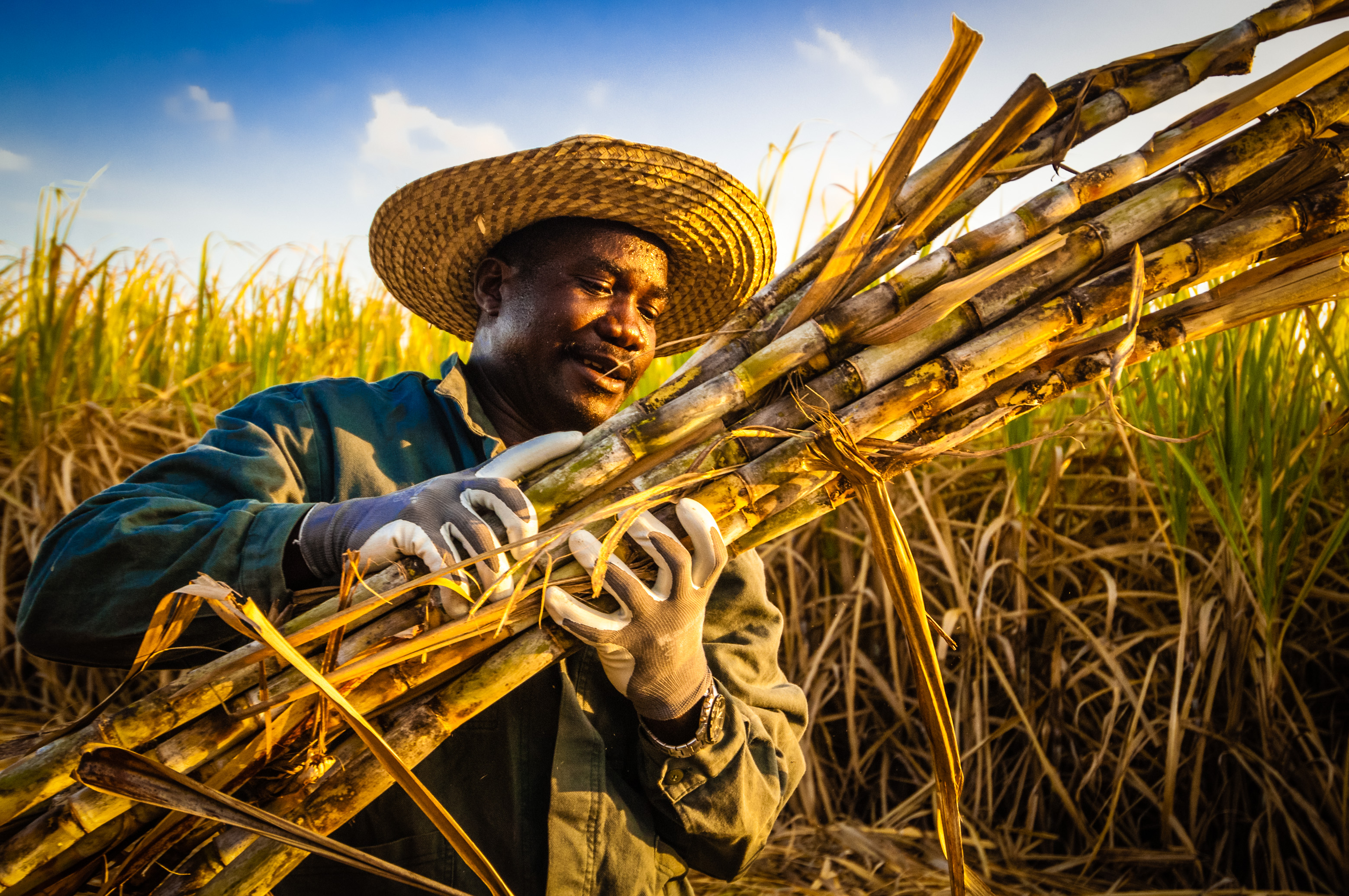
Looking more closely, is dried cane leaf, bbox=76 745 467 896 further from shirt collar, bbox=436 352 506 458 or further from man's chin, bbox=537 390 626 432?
man's chin, bbox=537 390 626 432

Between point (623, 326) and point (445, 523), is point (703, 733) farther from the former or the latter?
point (623, 326)

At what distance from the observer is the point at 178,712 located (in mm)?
934

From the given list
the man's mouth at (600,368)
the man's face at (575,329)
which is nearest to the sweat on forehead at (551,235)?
the man's face at (575,329)

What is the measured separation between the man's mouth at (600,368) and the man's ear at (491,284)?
34 centimetres

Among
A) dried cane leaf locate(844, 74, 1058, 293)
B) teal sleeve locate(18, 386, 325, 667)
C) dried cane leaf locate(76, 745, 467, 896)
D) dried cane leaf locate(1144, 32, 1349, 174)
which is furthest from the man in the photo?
dried cane leaf locate(1144, 32, 1349, 174)

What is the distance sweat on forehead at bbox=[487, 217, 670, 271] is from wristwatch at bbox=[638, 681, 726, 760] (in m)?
1.12

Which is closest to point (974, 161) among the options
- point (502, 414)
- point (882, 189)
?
point (882, 189)

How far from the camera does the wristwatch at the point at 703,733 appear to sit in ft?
4.45

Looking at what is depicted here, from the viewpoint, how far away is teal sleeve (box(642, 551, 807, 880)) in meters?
1.39

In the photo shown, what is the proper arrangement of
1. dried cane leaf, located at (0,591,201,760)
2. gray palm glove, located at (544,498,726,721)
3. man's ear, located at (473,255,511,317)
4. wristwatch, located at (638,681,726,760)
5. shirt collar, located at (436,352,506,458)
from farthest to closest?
1. man's ear, located at (473,255,511,317)
2. shirt collar, located at (436,352,506,458)
3. wristwatch, located at (638,681,726,760)
4. gray palm glove, located at (544,498,726,721)
5. dried cane leaf, located at (0,591,201,760)

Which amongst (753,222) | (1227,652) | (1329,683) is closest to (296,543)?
(753,222)

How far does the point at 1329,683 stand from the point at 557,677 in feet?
6.82

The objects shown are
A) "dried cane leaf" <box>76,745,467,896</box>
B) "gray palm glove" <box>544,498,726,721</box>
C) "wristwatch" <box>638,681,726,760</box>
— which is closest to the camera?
"dried cane leaf" <box>76,745,467,896</box>

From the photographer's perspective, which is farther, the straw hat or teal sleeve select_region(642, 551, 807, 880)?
the straw hat
